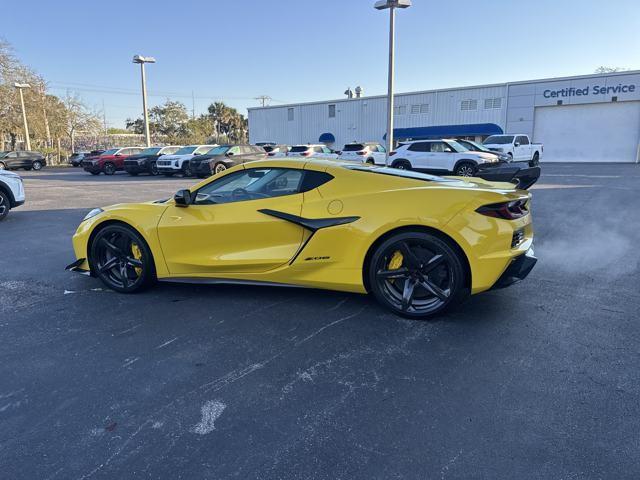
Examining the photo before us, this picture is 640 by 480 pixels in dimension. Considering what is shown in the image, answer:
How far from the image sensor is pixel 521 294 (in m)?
4.62

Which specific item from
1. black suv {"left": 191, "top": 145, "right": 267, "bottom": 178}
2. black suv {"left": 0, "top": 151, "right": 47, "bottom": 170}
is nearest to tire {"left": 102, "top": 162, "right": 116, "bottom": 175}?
black suv {"left": 191, "top": 145, "right": 267, "bottom": 178}

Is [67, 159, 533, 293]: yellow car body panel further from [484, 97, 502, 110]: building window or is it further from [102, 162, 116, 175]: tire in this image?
[484, 97, 502, 110]: building window

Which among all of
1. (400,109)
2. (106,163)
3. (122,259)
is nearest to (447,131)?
(400,109)

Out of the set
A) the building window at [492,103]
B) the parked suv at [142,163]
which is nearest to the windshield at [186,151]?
the parked suv at [142,163]

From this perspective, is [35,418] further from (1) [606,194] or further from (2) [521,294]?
(1) [606,194]

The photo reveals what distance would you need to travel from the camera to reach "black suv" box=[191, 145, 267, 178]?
857 inches

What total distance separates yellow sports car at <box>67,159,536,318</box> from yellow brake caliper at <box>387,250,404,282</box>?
1 cm

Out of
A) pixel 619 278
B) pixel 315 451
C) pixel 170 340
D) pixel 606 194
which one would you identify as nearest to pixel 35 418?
pixel 170 340

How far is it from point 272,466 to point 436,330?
1962mm

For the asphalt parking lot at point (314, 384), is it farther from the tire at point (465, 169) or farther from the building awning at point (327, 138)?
the building awning at point (327, 138)

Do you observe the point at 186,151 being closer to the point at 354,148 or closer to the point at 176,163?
the point at 176,163

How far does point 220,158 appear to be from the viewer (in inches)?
872

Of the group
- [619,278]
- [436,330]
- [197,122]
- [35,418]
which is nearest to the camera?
[35,418]

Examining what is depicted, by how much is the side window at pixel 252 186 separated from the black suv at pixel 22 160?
116 ft
